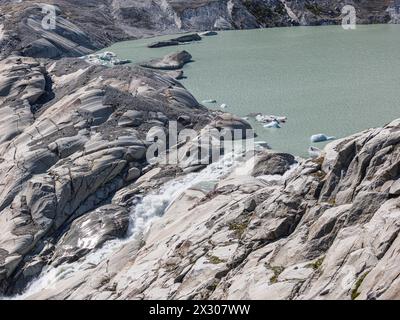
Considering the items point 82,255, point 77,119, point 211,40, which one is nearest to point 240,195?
point 82,255

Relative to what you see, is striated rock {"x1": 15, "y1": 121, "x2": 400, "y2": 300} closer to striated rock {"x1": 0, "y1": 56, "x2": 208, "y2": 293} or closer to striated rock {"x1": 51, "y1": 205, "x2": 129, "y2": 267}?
striated rock {"x1": 51, "y1": 205, "x2": 129, "y2": 267}

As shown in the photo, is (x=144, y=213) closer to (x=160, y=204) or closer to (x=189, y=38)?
(x=160, y=204)

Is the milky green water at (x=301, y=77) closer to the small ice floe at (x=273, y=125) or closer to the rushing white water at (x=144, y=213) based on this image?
the small ice floe at (x=273, y=125)

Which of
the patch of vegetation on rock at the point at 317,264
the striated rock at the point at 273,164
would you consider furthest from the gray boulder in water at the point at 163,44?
the patch of vegetation on rock at the point at 317,264

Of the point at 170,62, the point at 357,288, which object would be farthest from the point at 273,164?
the point at 170,62
